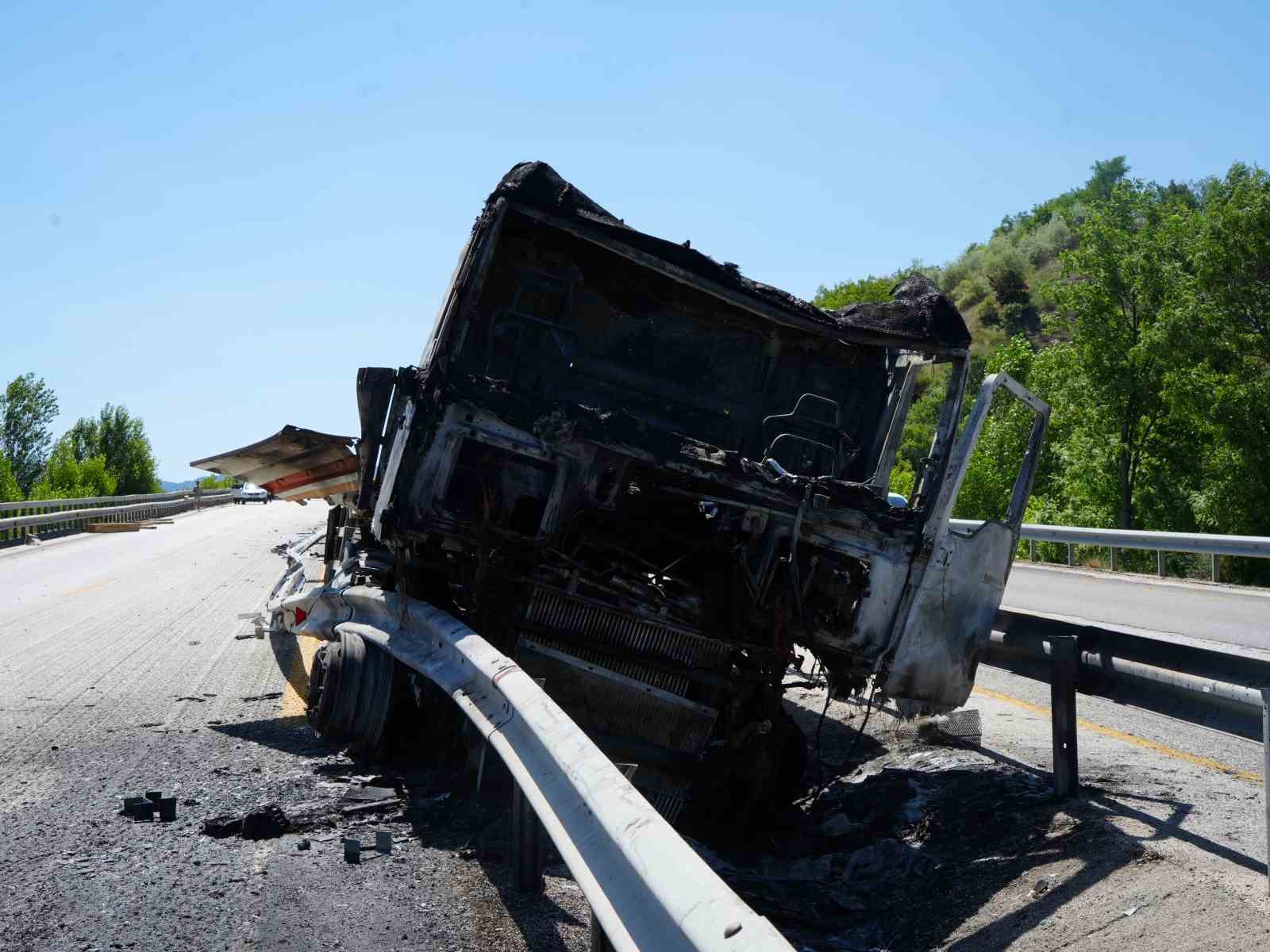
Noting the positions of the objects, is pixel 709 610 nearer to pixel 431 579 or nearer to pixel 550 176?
pixel 431 579

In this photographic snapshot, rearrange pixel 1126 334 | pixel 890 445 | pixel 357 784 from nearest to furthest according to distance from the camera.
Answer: pixel 357 784
pixel 890 445
pixel 1126 334

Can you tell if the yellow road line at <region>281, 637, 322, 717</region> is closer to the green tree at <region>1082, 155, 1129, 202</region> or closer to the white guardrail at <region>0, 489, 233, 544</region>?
the white guardrail at <region>0, 489, 233, 544</region>

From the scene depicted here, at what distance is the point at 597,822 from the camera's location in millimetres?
2779

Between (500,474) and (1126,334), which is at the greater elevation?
(1126,334)

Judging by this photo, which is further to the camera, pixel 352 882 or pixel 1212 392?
pixel 1212 392

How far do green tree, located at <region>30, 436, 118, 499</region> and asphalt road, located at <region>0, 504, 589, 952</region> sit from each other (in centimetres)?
4278

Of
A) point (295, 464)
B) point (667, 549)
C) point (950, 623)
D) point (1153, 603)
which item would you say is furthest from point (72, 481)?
point (950, 623)

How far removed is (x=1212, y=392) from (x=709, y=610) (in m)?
33.8

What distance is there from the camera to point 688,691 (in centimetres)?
569

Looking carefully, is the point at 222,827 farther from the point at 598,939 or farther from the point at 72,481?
the point at 72,481

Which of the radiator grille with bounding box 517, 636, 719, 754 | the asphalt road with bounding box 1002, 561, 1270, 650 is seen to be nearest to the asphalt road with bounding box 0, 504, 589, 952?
the radiator grille with bounding box 517, 636, 719, 754

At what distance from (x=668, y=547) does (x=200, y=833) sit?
8.57ft

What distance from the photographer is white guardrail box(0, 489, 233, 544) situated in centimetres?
2586

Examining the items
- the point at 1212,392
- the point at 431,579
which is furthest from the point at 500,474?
the point at 1212,392
